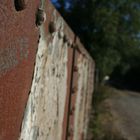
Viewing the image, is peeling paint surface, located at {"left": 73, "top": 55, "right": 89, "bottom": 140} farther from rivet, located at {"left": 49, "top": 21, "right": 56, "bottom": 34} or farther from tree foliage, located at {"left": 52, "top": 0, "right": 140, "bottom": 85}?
tree foliage, located at {"left": 52, "top": 0, "right": 140, "bottom": 85}

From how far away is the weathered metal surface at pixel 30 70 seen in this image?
1812 millimetres

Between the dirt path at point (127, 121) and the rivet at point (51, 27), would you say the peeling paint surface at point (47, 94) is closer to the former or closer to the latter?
the rivet at point (51, 27)

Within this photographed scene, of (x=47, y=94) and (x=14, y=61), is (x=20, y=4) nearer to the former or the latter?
(x=14, y=61)

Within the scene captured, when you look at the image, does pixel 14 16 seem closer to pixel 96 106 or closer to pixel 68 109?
pixel 68 109

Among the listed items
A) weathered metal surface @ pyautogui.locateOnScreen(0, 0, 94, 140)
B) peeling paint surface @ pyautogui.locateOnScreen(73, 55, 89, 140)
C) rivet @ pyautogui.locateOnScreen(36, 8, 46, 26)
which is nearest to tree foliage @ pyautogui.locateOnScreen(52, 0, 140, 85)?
peeling paint surface @ pyautogui.locateOnScreen(73, 55, 89, 140)

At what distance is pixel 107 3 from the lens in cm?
2275

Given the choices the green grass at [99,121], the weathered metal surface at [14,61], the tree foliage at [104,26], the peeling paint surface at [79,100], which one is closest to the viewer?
the weathered metal surface at [14,61]

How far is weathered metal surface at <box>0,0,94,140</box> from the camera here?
1.81 meters

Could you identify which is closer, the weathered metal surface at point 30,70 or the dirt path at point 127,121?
the weathered metal surface at point 30,70

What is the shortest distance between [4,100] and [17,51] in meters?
0.22

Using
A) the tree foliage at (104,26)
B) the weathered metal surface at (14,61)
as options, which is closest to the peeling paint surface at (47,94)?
the weathered metal surface at (14,61)

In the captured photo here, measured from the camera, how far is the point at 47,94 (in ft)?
9.05

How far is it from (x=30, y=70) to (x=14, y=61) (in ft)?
1.04

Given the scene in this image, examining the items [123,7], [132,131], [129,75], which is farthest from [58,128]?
[129,75]
